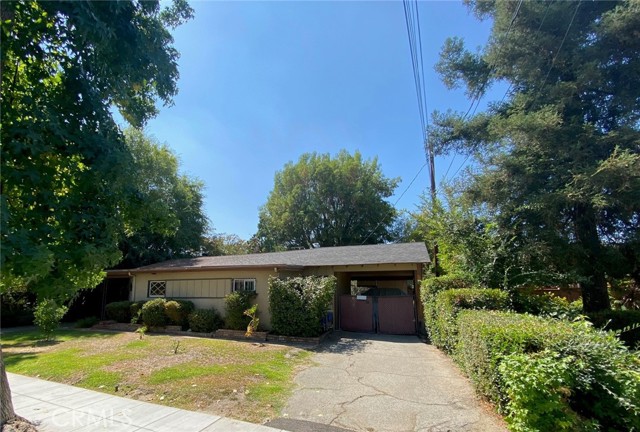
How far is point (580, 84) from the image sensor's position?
11508 millimetres

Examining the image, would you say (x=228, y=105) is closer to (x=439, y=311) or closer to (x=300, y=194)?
(x=439, y=311)

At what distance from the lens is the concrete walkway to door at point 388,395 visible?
4.75 metres

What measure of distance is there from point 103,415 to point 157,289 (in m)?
11.8

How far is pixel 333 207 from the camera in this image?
3278 centimetres

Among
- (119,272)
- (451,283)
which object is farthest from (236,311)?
(119,272)

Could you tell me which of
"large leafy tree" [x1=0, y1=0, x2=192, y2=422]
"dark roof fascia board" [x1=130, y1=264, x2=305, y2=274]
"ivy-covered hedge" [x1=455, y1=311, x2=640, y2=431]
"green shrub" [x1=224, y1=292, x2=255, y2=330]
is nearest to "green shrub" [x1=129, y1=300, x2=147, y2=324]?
"dark roof fascia board" [x1=130, y1=264, x2=305, y2=274]

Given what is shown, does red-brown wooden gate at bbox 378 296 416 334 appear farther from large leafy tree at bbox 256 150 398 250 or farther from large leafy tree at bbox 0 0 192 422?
large leafy tree at bbox 256 150 398 250

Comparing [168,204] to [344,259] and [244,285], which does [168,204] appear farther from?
[344,259]

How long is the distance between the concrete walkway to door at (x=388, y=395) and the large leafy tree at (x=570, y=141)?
21.1ft

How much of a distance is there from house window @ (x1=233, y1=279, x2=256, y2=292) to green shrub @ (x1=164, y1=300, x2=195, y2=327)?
2.23 m

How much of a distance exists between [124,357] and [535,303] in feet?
36.4

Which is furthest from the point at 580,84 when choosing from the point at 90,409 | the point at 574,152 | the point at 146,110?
the point at 90,409
